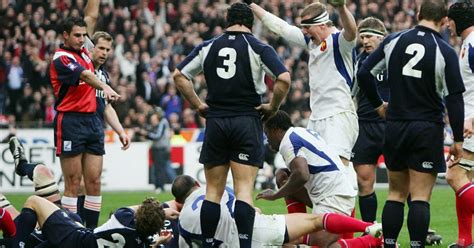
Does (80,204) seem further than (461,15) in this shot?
Yes

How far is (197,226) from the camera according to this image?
10125 mm

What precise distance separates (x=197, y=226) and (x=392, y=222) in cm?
184

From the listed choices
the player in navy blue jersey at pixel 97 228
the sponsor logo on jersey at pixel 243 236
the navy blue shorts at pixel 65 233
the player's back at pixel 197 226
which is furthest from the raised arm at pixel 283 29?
the navy blue shorts at pixel 65 233

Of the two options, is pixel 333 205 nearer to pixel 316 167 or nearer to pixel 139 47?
pixel 316 167

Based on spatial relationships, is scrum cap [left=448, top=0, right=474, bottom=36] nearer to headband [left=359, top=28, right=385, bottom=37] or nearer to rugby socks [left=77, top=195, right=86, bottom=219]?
headband [left=359, top=28, right=385, bottom=37]

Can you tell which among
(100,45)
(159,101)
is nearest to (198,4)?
(159,101)

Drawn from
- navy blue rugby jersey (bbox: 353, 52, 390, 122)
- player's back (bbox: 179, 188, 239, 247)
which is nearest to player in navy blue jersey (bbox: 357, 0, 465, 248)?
player's back (bbox: 179, 188, 239, 247)

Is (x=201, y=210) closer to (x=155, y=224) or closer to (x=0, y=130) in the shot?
(x=155, y=224)

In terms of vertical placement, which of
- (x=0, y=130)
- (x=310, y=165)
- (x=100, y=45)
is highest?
(x=100, y=45)

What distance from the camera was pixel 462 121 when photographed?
945 cm

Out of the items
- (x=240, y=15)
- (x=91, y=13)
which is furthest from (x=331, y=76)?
(x=91, y=13)

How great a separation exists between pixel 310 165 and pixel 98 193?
3009mm

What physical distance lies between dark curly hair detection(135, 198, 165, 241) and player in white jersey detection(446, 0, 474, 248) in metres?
3.11

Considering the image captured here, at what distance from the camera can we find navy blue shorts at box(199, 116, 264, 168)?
9.95 m
